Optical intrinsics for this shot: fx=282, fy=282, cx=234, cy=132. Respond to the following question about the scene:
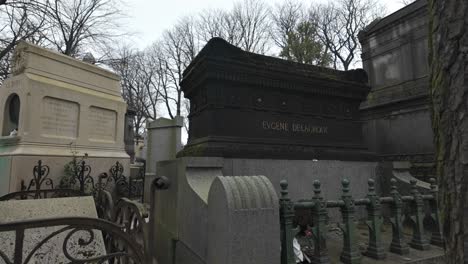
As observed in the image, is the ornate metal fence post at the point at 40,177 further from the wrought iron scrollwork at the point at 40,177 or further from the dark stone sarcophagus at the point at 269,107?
the dark stone sarcophagus at the point at 269,107

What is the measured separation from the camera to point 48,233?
2.36m

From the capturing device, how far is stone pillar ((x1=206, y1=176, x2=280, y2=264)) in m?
2.32

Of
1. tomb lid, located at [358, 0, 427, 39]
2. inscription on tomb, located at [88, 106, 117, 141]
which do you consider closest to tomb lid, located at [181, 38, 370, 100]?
tomb lid, located at [358, 0, 427, 39]

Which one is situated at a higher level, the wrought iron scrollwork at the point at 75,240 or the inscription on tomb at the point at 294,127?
the inscription on tomb at the point at 294,127

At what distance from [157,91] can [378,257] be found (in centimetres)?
3314

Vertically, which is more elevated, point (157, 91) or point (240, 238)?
point (157, 91)

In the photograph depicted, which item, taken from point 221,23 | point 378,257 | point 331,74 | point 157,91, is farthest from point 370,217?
point 157,91

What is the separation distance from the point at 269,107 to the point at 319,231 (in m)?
2.36

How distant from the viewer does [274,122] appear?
15.6 feet

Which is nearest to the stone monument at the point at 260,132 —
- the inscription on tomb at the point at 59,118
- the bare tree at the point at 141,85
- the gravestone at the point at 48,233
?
the gravestone at the point at 48,233

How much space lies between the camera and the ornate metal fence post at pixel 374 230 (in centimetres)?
317

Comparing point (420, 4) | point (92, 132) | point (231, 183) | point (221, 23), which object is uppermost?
point (221, 23)

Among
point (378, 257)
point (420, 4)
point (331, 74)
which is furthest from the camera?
point (420, 4)

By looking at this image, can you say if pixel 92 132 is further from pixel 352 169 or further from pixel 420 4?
pixel 420 4
